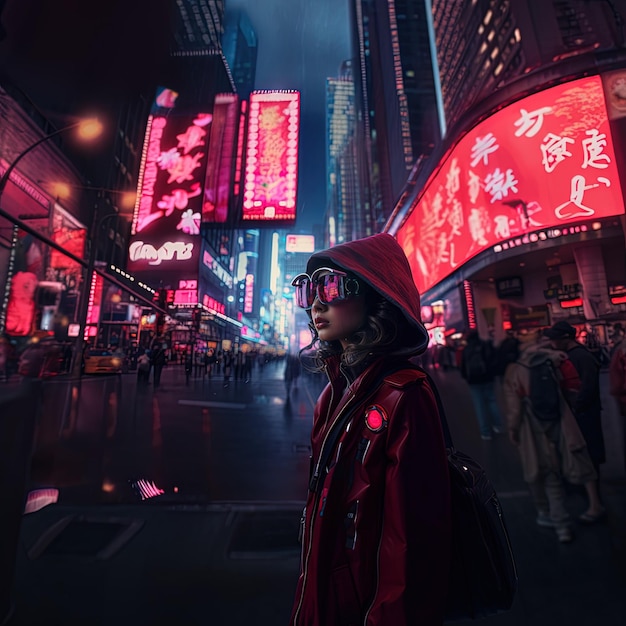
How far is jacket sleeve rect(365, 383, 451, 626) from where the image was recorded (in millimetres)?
861

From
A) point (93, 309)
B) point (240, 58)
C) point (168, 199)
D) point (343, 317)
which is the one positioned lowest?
point (343, 317)

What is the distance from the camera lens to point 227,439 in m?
4.69

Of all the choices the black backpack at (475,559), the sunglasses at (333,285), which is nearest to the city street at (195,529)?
the black backpack at (475,559)

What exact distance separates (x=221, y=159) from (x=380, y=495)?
4652mm

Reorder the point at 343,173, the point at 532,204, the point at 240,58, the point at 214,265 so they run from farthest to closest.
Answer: the point at 343,173 < the point at 240,58 < the point at 532,204 < the point at 214,265

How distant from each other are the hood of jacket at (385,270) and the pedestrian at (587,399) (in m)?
2.92

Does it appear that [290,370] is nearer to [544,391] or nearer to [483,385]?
[483,385]

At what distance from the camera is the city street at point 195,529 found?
2051 millimetres

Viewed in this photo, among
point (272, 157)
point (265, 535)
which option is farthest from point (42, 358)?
point (272, 157)

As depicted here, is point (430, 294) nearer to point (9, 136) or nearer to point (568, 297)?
point (568, 297)

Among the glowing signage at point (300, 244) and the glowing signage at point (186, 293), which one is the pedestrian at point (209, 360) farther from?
the glowing signage at point (300, 244)

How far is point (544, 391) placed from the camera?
2.97 m

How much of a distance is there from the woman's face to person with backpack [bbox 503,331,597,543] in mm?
2678

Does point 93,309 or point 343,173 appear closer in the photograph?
point 93,309
